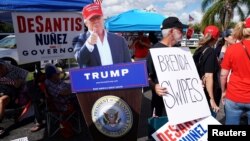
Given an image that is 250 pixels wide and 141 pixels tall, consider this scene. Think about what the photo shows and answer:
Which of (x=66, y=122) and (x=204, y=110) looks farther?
(x=66, y=122)

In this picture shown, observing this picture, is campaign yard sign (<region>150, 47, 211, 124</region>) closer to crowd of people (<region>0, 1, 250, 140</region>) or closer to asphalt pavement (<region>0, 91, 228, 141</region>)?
crowd of people (<region>0, 1, 250, 140</region>)

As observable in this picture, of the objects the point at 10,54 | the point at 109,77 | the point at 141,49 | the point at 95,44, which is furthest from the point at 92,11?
the point at 10,54

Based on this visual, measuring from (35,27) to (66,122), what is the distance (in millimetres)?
1564

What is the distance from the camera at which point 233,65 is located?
11.0 feet

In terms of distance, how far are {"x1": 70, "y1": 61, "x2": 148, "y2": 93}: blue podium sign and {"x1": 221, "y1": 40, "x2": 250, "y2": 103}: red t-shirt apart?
0.93 meters

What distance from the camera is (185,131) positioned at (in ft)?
11.1

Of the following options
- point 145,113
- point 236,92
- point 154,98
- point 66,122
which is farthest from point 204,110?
point 145,113

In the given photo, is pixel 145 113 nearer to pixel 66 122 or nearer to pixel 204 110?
pixel 66 122

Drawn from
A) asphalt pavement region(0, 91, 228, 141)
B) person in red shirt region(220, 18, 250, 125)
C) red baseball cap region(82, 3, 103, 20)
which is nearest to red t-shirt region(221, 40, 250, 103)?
person in red shirt region(220, 18, 250, 125)

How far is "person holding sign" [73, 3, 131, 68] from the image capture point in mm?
3555

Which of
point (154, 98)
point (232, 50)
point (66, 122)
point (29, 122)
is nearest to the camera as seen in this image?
point (232, 50)

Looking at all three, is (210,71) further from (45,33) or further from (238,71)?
(45,33)

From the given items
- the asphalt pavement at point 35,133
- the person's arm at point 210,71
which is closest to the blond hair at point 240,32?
the person's arm at point 210,71

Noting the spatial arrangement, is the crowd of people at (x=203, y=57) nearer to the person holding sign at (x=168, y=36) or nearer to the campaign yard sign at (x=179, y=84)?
the person holding sign at (x=168, y=36)
